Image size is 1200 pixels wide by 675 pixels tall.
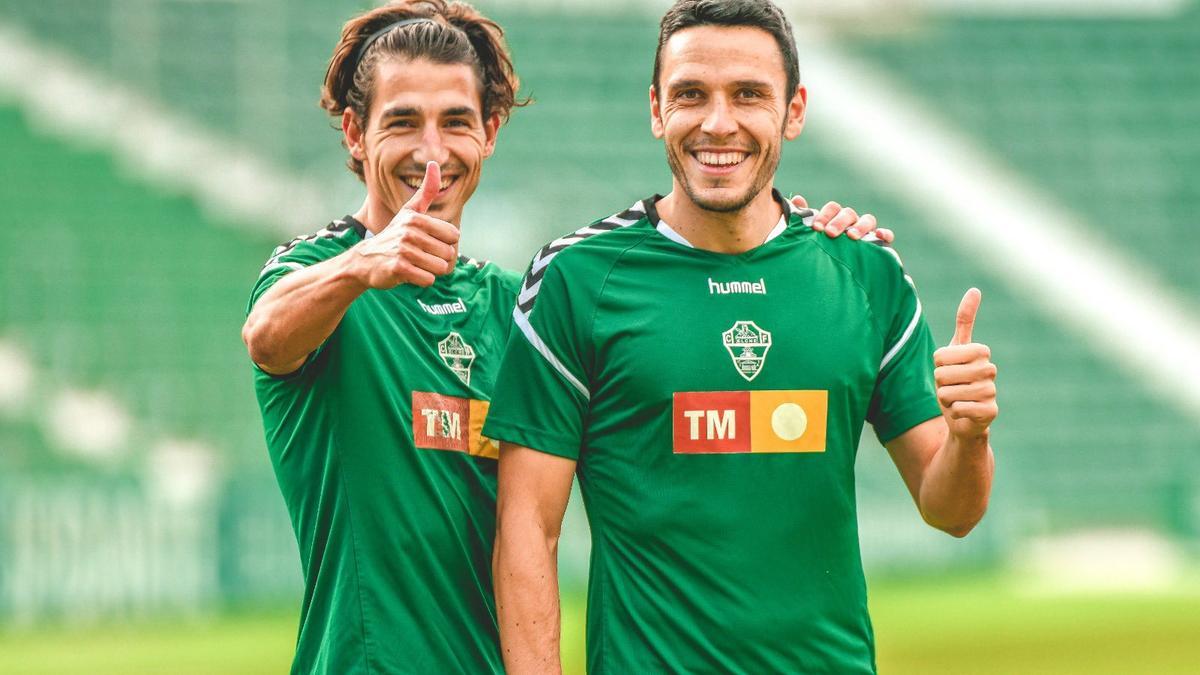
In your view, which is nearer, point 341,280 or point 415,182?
point 341,280

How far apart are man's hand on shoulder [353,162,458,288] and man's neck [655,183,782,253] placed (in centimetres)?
51

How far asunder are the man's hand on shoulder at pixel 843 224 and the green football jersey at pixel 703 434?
168 mm

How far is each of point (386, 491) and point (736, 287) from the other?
86 cm

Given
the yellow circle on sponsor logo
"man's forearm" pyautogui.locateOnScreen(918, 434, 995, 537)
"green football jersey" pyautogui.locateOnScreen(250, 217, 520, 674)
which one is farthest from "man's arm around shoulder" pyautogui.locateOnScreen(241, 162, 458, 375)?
"man's forearm" pyautogui.locateOnScreen(918, 434, 995, 537)

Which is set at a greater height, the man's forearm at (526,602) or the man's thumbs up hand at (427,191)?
the man's thumbs up hand at (427,191)

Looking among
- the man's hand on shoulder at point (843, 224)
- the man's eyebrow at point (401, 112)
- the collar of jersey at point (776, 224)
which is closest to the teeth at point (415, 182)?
the man's eyebrow at point (401, 112)

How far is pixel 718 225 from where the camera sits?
3277 millimetres

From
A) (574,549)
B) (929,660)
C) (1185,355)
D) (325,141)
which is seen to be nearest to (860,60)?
(1185,355)

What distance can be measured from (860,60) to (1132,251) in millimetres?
4600

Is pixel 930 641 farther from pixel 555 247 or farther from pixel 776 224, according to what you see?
pixel 555 247

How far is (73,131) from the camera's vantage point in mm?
18125

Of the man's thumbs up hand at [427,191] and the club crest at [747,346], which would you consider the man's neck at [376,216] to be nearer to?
the man's thumbs up hand at [427,191]

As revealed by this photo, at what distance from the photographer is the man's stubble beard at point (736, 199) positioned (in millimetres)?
3180

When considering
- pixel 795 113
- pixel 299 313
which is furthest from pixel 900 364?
pixel 299 313
